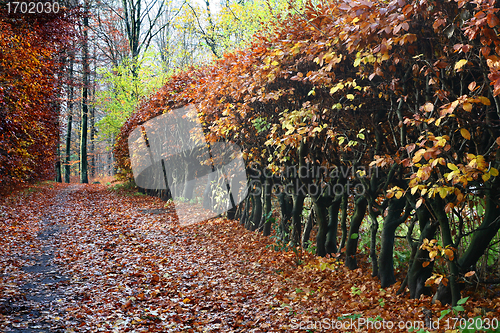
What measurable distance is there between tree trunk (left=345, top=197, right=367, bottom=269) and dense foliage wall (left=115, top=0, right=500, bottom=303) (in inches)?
0.6

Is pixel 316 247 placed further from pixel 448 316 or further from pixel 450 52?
pixel 450 52

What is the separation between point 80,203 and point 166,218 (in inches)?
232

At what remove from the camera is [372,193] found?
16.9ft

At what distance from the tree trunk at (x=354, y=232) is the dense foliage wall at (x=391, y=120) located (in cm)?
2

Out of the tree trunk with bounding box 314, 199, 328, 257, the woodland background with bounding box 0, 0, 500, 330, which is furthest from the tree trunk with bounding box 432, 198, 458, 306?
the tree trunk with bounding box 314, 199, 328, 257

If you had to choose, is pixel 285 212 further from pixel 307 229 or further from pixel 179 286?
pixel 179 286

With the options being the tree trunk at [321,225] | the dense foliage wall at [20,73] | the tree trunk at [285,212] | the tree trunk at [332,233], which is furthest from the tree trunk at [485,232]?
the dense foliage wall at [20,73]

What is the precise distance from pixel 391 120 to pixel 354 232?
2.05 metres

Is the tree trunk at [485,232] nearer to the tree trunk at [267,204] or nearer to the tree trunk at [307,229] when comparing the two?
the tree trunk at [307,229]

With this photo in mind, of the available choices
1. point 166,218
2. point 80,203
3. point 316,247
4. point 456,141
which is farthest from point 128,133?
point 456,141

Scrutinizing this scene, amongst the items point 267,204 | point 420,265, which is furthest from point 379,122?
point 267,204

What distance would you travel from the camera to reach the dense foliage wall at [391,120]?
3.26 metres

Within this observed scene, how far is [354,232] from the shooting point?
573cm

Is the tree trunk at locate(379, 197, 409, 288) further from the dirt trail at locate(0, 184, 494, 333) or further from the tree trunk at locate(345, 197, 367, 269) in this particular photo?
the tree trunk at locate(345, 197, 367, 269)
